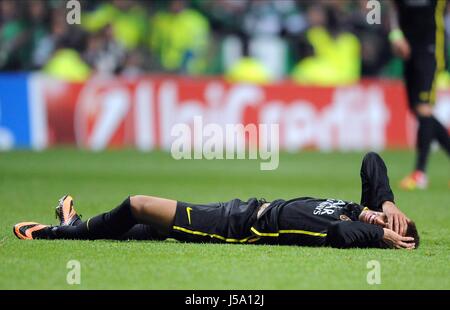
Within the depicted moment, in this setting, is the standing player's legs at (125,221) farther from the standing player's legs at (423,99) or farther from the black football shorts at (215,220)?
the standing player's legs at (423,99)

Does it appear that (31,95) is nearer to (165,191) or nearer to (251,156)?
(251,156)

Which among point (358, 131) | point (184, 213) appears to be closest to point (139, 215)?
point (184, 213)

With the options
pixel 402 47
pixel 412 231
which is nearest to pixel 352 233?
pixel 412 231

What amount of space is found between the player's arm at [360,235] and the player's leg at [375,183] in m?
0.24

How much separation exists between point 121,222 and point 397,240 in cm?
189

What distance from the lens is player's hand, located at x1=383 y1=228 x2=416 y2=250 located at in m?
7.14

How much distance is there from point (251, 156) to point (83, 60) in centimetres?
431

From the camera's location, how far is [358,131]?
18.9 metres

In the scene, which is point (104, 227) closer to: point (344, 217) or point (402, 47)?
point (344, 217)

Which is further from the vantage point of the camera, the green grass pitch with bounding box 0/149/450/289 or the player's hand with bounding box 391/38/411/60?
the player's hand with bounding box 391/38/411/60

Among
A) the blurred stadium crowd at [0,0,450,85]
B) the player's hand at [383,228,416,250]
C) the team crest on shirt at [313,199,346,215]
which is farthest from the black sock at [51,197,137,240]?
the blurred stadium crowd at [0,0,450,85]

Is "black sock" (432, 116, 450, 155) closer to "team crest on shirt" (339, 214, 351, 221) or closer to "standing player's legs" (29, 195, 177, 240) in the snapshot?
"team crest on shirt" (339, 214, 351, 221)

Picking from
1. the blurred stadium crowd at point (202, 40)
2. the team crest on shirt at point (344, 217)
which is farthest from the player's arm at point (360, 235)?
the blurred stadium crowd at point (202, 40)

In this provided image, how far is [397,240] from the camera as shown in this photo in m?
7.19
